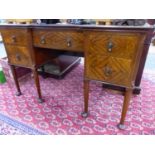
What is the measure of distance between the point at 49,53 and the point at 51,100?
1.71ft

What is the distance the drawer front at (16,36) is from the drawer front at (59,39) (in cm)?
9

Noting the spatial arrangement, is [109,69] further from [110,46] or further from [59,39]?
[59,39]

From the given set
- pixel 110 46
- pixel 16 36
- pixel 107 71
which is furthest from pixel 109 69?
pixel 16 36

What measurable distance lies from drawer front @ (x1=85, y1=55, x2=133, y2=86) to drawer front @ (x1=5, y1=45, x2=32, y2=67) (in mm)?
617

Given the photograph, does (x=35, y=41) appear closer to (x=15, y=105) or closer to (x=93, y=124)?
(x=15, y=105)

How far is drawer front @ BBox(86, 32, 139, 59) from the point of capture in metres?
0.88

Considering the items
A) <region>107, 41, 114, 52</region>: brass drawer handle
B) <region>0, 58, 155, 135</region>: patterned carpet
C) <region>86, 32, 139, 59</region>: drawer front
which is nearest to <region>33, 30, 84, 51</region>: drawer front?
<region>86, 32, 139, 59</region>: drawer front

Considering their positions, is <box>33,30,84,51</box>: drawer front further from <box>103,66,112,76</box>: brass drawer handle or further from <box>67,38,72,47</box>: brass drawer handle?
<box>103,66,112,76</box>: brass drawer handle

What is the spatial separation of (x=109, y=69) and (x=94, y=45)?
8.1 inches

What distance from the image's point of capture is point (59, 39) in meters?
1.14

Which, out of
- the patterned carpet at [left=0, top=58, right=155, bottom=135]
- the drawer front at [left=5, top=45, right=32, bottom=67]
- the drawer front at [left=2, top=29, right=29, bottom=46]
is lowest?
the patterned carpet at [left=0, top=58, right=155, bottom=135]

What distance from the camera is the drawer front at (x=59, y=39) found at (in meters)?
1.08

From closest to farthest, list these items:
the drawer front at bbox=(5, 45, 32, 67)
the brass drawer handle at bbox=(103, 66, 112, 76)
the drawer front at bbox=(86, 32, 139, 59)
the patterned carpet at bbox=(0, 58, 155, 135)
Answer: the drawer front at bbox=(86, 32, 139, 59), the brass drawer handle at bbox=(103, 66, 112, 76), the patterned carpet at bbox=(0, 58, 155, 135), the drawer front at bbox=(5, 45, 32, 67)

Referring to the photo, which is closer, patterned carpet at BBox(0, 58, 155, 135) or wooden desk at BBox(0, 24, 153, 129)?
wooden desk at BBox(0, 24, 153, 129)
